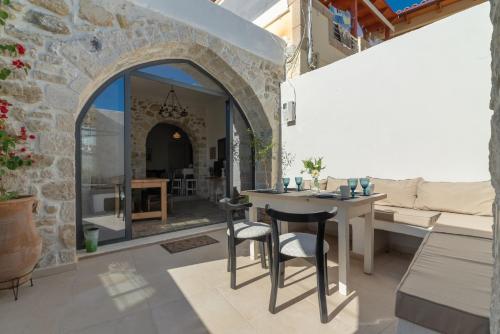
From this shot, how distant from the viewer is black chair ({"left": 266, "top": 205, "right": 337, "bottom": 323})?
155 cm

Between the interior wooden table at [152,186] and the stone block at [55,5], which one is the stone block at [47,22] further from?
the interior wooden table at [152,186]

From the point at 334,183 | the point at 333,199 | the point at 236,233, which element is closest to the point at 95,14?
the point at 236,233

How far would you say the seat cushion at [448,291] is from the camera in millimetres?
880

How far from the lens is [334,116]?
377cm

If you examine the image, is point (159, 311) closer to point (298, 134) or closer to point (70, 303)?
point (70, 303)

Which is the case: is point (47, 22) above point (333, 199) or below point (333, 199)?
above

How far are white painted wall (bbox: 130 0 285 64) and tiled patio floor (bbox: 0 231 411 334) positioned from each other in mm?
3214

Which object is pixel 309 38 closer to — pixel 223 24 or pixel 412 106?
pixel 223 24

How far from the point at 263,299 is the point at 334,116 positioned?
2929 millimetres

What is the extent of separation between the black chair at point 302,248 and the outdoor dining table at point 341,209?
0.87ft

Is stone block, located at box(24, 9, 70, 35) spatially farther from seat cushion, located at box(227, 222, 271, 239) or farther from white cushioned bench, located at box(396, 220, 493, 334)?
white cushioned bench, located at box(396, 220, 493, 334)

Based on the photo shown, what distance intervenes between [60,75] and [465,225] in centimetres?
402

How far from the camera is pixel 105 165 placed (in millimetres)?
3080

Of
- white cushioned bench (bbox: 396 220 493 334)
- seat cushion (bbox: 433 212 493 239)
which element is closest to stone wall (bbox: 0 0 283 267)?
white cushioned bench (bbox: 396 220 493 334)
